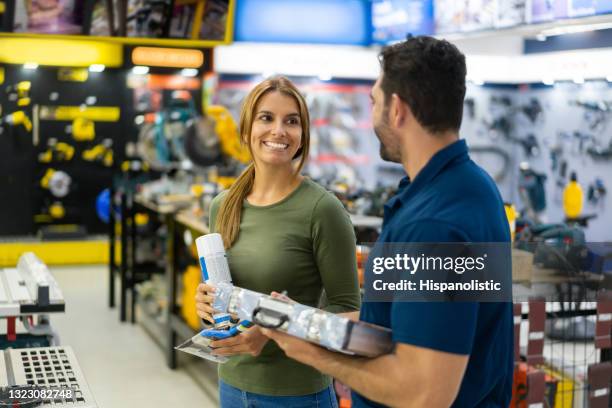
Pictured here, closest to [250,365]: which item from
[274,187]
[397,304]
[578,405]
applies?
[274,187]

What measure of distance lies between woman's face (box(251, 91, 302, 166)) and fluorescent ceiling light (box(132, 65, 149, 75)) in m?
8.24

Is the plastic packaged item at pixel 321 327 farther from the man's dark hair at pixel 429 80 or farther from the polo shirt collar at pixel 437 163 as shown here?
the man's dark hair at pixel 429 80

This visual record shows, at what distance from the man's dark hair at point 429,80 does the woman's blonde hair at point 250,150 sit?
1.02m

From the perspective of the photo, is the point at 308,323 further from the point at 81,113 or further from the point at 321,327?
the point at 81,113

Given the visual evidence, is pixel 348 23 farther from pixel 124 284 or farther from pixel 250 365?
pixel 250 365

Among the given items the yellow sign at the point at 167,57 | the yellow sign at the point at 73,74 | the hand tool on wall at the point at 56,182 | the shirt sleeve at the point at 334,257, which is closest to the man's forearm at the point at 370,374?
Answer: the shirt sleeve at the point at 334,257

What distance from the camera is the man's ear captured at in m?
1.59

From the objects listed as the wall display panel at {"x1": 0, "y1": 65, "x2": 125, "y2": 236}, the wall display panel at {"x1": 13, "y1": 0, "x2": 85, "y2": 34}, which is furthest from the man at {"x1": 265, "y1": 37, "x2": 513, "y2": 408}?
the wall display panel at {"x1": 0, "y1": 65, "x2": 125, "y2": 236}

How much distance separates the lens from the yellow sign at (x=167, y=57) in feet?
34.0

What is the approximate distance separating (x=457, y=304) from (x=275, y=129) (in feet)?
3.92

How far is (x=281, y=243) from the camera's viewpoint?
2.51 metres

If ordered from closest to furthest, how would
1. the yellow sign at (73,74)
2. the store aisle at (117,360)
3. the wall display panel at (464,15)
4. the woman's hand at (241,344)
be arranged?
the woman's hand at (241,344) < the store aisle at (117,360) < the wall display panel at (464,15) < the yellow sign at (73,74)

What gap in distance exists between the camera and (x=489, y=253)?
163 centimetres

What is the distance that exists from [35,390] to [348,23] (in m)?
8.79
